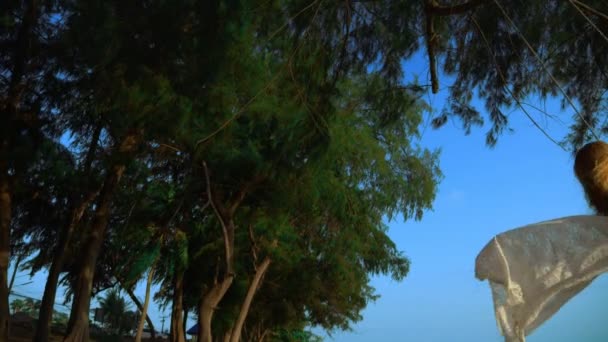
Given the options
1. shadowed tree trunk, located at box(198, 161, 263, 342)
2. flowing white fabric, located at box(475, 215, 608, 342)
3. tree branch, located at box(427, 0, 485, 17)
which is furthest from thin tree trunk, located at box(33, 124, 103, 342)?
flowing white fabric, located at box(475, 215, 608, 342)

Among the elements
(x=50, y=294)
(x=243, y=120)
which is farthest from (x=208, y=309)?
(x=243, y=120)

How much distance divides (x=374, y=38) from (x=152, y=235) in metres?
13.3

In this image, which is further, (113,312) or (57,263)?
(113,312)

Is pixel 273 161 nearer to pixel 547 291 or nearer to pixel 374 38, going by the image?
pixel 374 38

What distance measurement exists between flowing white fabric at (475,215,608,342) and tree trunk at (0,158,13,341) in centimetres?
937

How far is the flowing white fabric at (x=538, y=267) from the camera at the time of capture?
1.69m

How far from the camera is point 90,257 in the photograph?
11.0 metres

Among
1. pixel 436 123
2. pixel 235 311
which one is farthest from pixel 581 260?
pixel 235 311

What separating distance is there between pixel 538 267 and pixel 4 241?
967 centimetres

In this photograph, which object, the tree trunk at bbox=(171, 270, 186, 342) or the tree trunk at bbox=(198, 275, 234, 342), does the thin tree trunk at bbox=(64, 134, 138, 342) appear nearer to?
the tree trunk at bbox=(198, 275, 234, 342)

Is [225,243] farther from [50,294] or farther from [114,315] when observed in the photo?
[114,315]

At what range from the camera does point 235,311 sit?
72.8 feet

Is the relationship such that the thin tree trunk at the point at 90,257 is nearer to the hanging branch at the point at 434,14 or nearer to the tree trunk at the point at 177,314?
the hanging branch at the point at 434,14

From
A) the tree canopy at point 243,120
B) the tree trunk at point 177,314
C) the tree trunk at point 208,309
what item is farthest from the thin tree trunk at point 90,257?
the tree trunk at point 177,314
